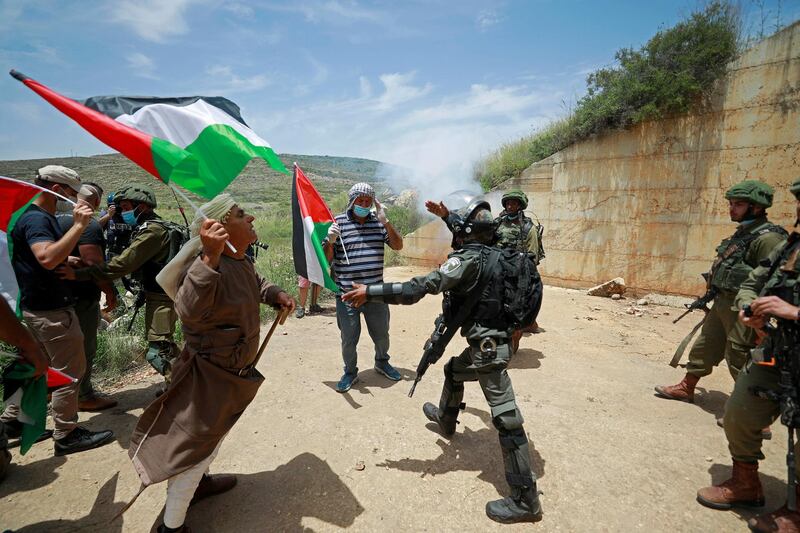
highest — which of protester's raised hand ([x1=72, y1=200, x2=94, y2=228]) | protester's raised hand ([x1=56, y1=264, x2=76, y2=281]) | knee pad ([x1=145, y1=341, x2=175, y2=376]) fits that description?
protester's raised hand ([x1=72, y1=200, x2=94, y2=228])

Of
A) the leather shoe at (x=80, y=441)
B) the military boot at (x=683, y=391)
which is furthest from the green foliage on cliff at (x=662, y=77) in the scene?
the leather shoe at (x=80, y=441)

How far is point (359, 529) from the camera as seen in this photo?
241 centimetres

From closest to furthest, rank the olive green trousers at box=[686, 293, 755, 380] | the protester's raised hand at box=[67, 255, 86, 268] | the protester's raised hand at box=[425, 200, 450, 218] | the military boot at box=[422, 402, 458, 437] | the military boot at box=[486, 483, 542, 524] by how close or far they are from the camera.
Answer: the military boot at box=[486, 483, 542, 524] → the protester's raised hand at box=[425, 200, 450, 218] → the protester's raised hand at box=[67, 255, 86, 268] → the military boot at box=[422, 402, 458, 437] → the olive green trousers at box=[686, 293, 755, 380]

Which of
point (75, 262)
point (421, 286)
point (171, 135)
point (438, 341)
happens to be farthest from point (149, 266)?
point (438, 341)

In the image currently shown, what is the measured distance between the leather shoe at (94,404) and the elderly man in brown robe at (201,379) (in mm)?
2207

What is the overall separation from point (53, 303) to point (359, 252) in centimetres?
252

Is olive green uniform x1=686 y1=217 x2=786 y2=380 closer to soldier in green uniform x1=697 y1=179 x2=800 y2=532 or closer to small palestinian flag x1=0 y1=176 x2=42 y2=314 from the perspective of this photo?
soldier in green uniform x1=697 y1=179 x2=800 y2=532

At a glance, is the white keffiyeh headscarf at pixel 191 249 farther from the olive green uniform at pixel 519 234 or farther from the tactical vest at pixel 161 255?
the olive green uniform at pixel 519 234

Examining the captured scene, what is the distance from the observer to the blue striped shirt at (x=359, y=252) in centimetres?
417

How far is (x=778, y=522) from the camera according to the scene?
7.43ft

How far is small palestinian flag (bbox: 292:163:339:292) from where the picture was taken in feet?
10.4

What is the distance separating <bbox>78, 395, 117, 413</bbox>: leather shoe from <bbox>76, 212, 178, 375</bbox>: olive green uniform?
2.65 ft

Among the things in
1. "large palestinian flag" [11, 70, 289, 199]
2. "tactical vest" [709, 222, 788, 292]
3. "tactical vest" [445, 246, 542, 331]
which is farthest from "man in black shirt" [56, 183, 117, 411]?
"tactical vest" [709, 222, 788, 292]

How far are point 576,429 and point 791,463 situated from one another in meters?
1.45
